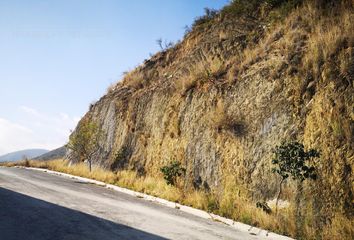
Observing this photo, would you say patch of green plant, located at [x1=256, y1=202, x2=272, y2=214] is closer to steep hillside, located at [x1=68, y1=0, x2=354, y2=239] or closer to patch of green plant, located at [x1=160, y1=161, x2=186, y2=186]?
steep hillside, located at [x1=68, y1=0, x2=354, y2=239]

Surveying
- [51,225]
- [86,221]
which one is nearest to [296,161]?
[86,221]

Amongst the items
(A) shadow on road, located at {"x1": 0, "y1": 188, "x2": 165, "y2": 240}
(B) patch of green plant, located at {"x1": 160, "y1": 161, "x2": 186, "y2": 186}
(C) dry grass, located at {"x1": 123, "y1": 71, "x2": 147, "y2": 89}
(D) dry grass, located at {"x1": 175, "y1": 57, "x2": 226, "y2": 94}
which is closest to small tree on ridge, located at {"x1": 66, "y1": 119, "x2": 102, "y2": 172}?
(C) dry grass, located at {"x1": 123, "y1": 71, "x2": 147, "y2": 89}

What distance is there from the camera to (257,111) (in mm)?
12672

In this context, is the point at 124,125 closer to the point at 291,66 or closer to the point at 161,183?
the point at 161,183

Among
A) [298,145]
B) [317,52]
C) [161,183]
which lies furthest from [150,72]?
[298,145]

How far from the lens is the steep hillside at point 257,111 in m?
9.42

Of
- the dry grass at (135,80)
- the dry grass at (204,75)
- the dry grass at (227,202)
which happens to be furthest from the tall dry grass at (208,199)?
the dry grass at (135,80)

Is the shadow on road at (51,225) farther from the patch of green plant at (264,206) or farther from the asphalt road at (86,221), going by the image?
the patch of green plant at (264,206)

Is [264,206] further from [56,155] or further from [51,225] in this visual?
[56,155]

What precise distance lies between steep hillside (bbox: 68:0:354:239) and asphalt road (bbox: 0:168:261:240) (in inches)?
87.2

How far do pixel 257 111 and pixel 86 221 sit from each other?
744 centimetres

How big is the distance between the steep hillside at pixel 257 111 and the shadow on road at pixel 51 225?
4392 millimetres

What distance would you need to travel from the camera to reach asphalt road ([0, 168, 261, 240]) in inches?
247

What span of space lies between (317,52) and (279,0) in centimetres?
846
